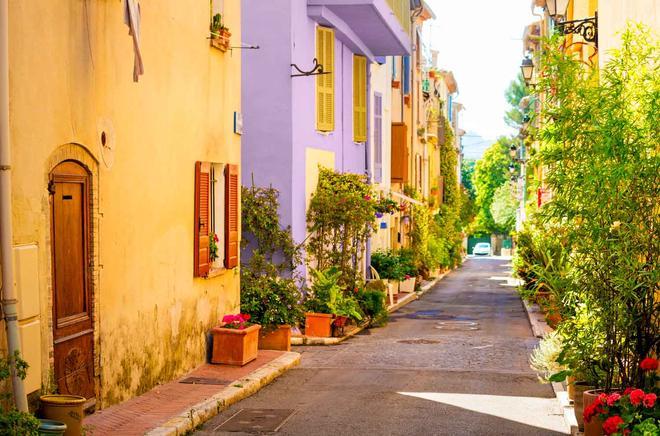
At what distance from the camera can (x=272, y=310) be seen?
17125 millimetres

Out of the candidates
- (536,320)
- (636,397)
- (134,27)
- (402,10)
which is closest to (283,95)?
(402,10)

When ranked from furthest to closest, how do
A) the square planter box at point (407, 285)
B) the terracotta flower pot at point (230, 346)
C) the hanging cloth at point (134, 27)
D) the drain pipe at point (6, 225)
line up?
the square planter box at point (407, 285) < the terracotta flower pot at point (230, 346) < the hanging cloth at point (134, 27) < the drain pipe at point (6, 225)

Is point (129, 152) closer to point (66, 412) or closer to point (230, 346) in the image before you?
point (66, 412)

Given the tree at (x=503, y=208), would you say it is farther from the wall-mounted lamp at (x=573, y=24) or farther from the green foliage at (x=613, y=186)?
the green foliage at (x=613, y=186)

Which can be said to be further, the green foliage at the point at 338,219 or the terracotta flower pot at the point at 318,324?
the green foliage at the point at 338,219

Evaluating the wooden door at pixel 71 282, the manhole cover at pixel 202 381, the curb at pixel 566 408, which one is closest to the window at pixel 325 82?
the manhole cover at pixel 202 381

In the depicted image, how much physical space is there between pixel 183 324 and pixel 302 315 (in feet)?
14.6

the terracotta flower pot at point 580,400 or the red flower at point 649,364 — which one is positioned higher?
the red flower at point 649,364

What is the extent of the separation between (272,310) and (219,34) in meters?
4.56

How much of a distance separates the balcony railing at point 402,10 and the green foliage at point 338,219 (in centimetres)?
412

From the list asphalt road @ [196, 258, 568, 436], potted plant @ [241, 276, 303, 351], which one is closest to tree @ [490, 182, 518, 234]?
asphalt road @ [196, 258, 568, 436]

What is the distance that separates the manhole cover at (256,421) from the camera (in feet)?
35.3

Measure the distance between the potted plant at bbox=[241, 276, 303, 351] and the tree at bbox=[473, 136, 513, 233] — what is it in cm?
7078

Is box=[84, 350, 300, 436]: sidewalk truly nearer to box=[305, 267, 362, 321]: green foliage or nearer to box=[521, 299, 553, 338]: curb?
box=[305, 267, 362, 321]: green foliage
